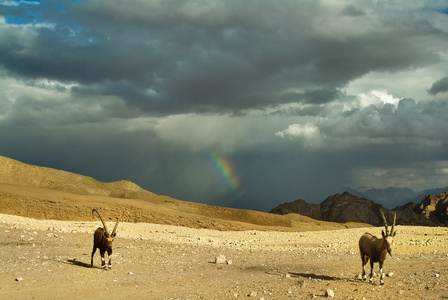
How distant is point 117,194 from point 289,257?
64254 mm

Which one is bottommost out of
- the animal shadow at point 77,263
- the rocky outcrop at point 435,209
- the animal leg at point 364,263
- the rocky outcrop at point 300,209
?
the animal shadow at point 77,263

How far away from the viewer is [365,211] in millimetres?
88562

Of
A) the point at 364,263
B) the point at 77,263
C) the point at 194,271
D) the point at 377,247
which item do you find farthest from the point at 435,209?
the point at 77,263

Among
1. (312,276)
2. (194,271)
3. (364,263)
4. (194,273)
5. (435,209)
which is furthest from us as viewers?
(435,209)

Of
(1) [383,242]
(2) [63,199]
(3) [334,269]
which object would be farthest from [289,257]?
(2) [63,199]

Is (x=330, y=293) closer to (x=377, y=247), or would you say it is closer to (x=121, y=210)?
(x=377, y=247)

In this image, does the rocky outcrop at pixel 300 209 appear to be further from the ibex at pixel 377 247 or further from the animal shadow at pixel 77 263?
the ibex at pixel 377 247

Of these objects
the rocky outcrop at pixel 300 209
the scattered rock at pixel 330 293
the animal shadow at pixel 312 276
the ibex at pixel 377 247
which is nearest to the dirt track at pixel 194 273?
the animal shadow at pixel 312 276

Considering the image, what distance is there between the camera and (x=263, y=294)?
41.7 ft

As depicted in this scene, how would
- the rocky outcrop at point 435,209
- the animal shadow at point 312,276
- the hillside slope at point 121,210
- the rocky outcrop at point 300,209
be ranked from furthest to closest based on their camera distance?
1. the rocky outcrop at point 300,209
2. the rocky outcrop at point 435,209
3. the hillside slope at point 121,210
4. the animal shadow at point 312,276

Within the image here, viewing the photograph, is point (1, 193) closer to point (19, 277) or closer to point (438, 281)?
point (19, 277)

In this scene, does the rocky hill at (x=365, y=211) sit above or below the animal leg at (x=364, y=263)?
above

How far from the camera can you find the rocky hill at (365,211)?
84438mm

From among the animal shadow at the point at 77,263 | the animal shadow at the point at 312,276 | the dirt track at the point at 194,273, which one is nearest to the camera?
the dirt track at the point at 194,273
